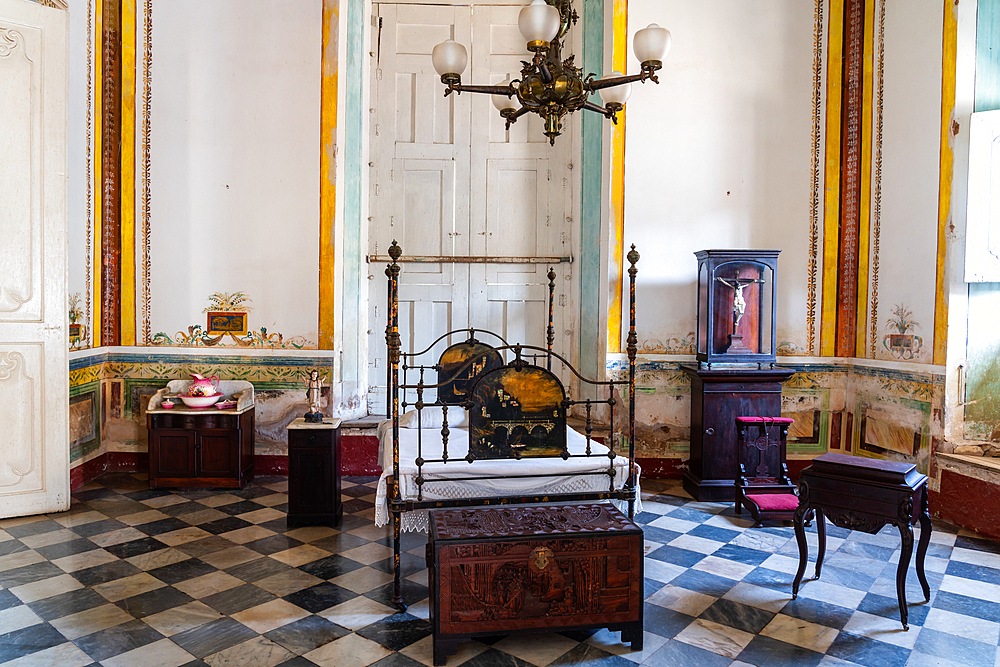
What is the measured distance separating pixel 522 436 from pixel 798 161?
A: 182 inches

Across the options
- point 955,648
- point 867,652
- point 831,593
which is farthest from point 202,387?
point 955,648

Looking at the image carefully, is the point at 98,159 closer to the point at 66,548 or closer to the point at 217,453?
the point at 217,453

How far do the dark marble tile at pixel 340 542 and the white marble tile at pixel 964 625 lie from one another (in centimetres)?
349

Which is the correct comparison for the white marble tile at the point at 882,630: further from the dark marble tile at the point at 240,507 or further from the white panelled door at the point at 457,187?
the dark marble tile at the point at 240,507

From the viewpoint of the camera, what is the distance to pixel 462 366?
5812 millimetres

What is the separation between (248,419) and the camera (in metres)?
6.54

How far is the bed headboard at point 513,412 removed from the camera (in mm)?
3945

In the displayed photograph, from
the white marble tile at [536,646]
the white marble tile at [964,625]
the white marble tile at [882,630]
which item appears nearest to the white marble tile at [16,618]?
the white marble tile at [536,646]

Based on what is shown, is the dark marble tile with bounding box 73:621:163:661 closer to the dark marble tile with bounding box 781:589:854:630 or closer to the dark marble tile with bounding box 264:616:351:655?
the dark marble tile with bounding box 264:616:351:655

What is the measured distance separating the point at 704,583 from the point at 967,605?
4.97 ft

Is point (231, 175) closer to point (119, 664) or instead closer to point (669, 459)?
point (119, 664)

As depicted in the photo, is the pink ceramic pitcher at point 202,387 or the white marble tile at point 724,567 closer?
the white marble tile at point 724,567

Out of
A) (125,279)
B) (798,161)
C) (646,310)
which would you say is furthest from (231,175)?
(798,161)

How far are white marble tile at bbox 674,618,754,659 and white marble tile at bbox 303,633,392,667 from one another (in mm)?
1593
